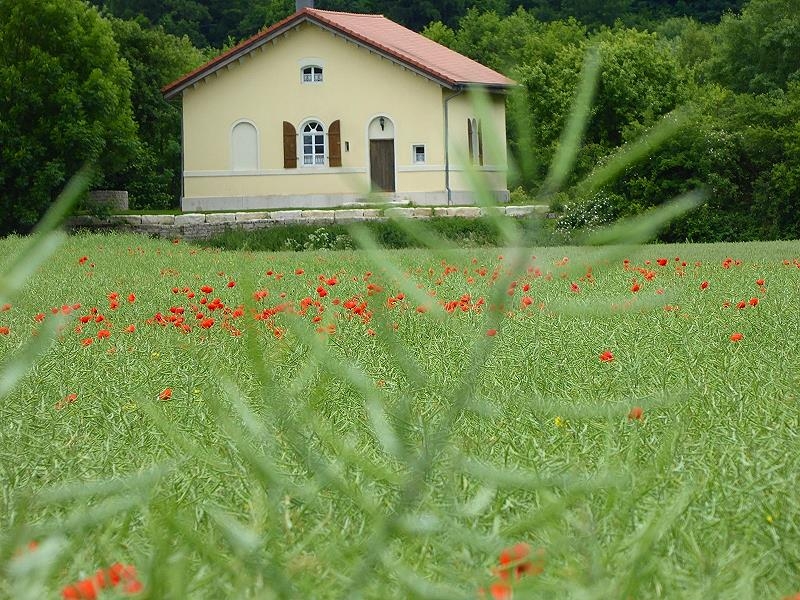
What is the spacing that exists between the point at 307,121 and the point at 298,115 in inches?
10.6

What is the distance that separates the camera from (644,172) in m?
26.9

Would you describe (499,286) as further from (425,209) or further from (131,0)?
(131,0)

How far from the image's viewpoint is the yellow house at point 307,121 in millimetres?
29406

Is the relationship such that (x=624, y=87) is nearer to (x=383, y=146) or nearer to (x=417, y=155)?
(x=417, y=155)

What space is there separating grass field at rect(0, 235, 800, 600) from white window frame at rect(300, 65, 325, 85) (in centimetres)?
2216

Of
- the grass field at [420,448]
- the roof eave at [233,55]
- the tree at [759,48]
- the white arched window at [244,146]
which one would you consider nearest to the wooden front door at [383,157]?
the white arched window at [244,146]

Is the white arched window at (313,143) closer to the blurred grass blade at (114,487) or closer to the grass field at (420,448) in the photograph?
the grass field at (420,448)

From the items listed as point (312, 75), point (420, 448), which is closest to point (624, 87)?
point (312, 75)

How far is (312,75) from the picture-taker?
29.7 metres

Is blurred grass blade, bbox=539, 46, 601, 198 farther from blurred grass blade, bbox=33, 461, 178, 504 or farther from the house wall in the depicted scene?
the house wall

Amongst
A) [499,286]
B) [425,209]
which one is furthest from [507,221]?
[425,209]

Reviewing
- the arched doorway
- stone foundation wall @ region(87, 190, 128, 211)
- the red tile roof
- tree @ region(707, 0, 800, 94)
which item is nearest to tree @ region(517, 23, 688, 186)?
the red tile roof

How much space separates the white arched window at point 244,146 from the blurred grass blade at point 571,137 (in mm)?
29683

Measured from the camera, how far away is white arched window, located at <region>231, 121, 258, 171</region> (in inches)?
1182
